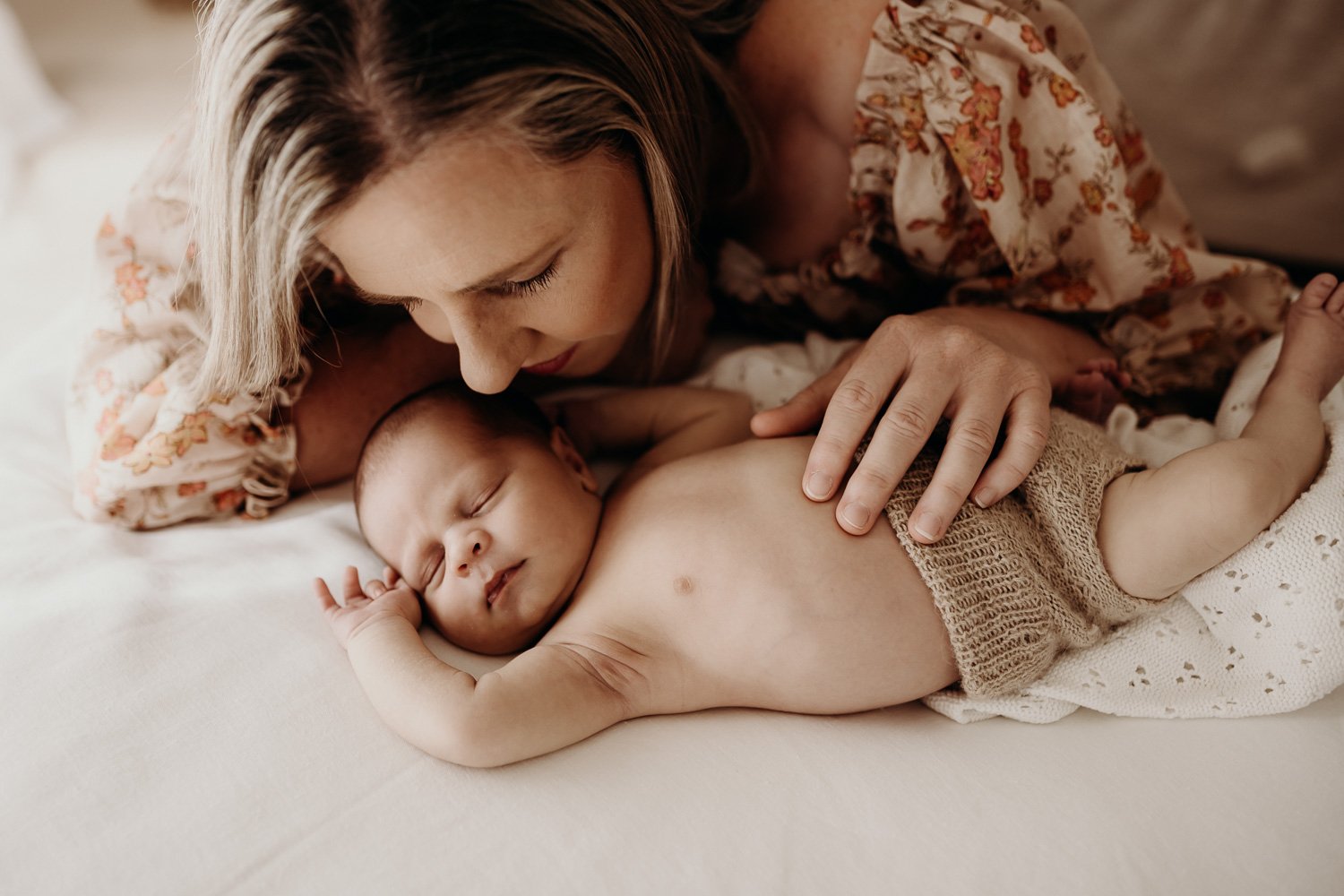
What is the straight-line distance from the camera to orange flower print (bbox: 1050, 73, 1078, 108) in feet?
3.18

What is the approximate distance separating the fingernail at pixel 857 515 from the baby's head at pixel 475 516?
0.89 ft

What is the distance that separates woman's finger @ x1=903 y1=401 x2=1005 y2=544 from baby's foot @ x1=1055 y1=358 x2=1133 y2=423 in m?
0.24

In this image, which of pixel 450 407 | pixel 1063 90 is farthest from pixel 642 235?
pixel 1063 90

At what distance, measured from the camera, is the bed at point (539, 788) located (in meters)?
0.65

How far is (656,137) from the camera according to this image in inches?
34.2

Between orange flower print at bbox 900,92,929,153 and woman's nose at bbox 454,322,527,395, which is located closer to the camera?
woman's nose at bbox 454,322,527,395

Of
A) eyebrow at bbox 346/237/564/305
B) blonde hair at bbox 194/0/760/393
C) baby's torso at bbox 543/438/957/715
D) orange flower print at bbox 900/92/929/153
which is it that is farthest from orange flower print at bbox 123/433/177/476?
orange flower print at bbox 900/92/929/153

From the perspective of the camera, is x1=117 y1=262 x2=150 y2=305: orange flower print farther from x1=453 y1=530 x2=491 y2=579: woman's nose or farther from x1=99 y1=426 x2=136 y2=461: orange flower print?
x1=453 y1=530 x2=491 y2=579: woman's nose

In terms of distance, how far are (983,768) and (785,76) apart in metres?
0.78

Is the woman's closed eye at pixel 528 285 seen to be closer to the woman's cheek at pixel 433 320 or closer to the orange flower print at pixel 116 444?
the woman's cheek at pixel 433 320

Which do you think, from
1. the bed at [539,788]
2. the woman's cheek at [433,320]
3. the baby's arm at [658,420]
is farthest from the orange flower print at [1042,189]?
the woman's cheek at [433,320]

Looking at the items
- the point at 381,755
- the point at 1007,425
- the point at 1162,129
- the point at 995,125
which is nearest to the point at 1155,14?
the point at 1162,129

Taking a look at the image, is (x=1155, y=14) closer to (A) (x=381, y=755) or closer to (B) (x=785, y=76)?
(B) (x=785, y=76)

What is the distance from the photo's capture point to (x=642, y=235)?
2.91 ft
